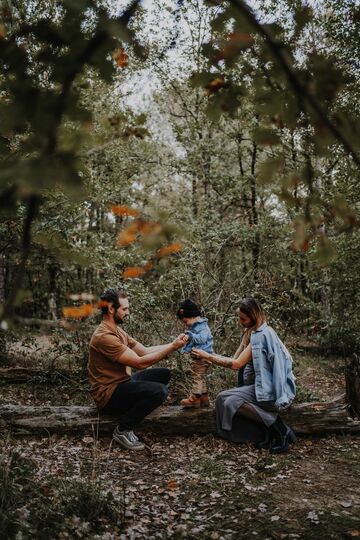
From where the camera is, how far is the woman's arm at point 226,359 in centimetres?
481

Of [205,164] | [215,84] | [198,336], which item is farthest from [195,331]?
[205,164]

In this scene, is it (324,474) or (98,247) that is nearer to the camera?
(324,474)

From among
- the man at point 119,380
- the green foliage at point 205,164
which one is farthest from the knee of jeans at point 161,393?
the green foliage at point 205,164

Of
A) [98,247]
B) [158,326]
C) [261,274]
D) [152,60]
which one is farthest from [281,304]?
[152,60]

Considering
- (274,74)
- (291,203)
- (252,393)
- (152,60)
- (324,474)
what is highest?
(152,60)

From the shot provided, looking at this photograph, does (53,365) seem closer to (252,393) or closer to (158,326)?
(158,326)

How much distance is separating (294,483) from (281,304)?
→ 4.27m

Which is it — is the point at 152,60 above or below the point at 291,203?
above

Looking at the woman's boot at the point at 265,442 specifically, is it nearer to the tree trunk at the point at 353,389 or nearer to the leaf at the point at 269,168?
the tree trunk at the point at 353,389

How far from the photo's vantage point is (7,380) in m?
7.66

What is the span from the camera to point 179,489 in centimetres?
405

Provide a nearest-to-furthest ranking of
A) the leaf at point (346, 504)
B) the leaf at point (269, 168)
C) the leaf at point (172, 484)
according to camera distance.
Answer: the leaf at point (269, 168) → the leaf at point (346, 504) → the leaf at point (172, 484)

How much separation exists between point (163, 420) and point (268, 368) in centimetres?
132

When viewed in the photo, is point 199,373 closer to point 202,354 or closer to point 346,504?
point 202,354
